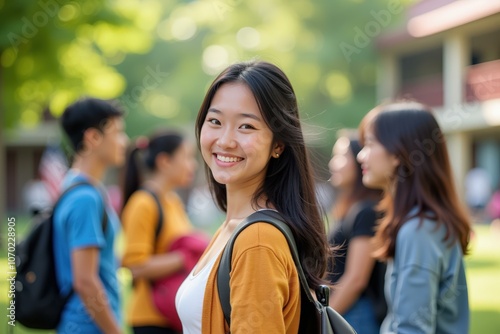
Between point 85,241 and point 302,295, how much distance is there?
1.53 meters

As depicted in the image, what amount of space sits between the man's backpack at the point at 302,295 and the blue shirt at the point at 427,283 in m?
0.72

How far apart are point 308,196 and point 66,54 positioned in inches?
511

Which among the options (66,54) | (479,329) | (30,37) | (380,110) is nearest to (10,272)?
(380,110)

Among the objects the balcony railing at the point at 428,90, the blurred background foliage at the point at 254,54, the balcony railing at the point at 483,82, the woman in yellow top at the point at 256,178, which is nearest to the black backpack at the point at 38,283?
the woman in yellow top at the point at 256,178

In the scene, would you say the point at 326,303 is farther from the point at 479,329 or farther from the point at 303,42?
the point at 303,42

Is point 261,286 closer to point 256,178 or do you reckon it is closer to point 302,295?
point 302,295

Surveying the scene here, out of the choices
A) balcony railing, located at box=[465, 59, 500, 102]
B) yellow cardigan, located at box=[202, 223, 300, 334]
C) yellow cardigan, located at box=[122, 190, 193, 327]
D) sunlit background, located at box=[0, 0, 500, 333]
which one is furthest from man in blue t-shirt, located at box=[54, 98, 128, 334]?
balcony railing, located at box=[465, 59, 500, 102]

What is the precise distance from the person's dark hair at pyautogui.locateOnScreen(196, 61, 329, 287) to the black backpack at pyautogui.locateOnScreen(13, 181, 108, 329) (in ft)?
4.83

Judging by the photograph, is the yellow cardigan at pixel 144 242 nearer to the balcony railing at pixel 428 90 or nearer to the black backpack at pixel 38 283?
the black backpack at pixel 38 283

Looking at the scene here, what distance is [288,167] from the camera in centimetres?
219

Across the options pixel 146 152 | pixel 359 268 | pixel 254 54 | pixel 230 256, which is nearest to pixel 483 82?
pixel 254 54

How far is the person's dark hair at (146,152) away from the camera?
4864mm

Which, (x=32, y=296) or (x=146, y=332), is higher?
(x=32, y=296)

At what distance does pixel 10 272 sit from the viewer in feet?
10.8
